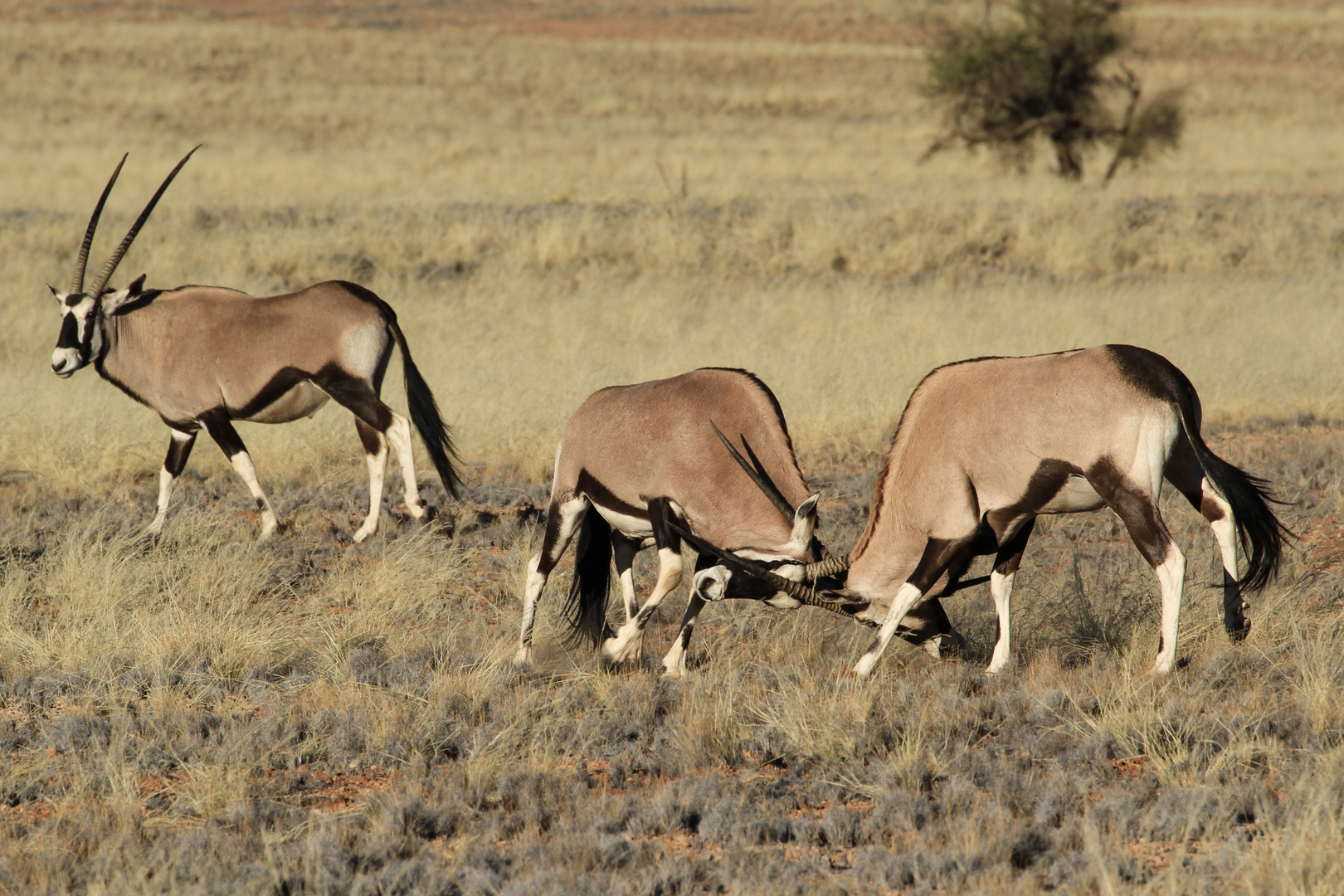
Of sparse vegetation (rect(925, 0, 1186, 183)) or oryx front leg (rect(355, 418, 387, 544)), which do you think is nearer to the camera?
oryx front leg (rect(355, 418, 387, 544))

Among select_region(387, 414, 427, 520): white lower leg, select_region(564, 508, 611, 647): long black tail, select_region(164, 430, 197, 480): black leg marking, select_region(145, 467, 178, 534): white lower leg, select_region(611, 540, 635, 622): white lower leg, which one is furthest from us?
select_region(387, 414, 427, 520): white lower leg

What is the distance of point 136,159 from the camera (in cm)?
3089

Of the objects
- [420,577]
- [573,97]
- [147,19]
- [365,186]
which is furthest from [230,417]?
[147,19]

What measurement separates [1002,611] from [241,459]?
5236 mm

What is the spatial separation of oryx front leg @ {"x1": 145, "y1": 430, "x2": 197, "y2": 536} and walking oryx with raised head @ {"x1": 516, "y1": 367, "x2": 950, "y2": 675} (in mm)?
3534

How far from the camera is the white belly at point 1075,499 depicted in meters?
5.43

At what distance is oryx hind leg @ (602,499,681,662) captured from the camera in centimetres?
573

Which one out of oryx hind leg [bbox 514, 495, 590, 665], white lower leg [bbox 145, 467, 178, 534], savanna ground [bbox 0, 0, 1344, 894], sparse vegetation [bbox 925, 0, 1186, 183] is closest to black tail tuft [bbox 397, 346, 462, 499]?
savanna ground [bbox 0, 0, 1344, 894]

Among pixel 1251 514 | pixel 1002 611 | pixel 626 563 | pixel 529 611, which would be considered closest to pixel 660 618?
pixel 626 563

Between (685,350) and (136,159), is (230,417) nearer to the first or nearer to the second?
(685,350)

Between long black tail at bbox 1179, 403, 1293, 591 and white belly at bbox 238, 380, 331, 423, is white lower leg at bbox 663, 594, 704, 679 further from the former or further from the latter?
white belly at bbox 238, 380, 331, 423

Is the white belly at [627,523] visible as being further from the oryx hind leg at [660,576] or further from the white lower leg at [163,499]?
the white lower leg at [163,499]

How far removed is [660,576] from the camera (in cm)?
570

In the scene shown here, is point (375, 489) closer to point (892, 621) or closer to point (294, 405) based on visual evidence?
point (294, 405)
